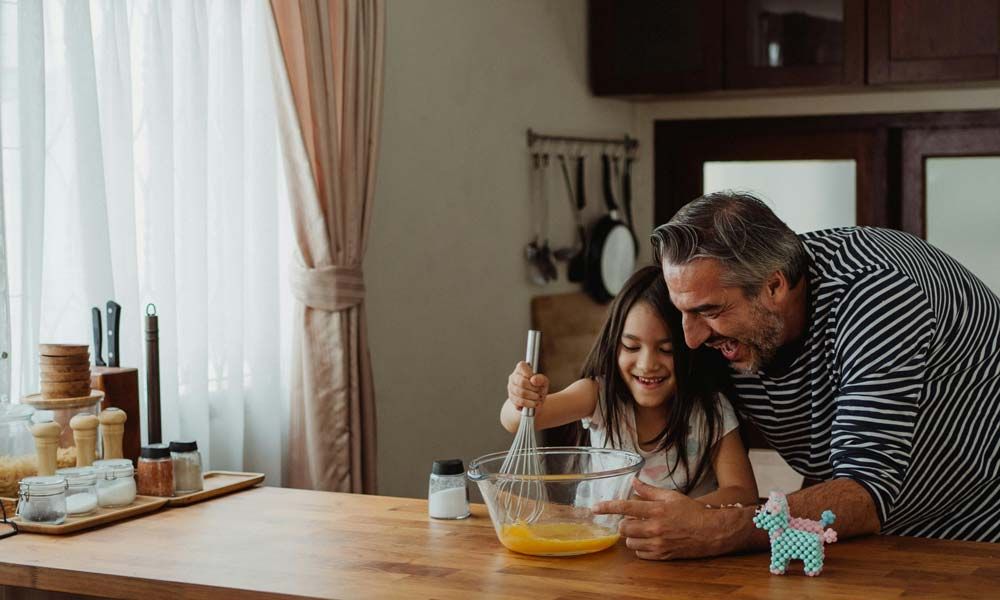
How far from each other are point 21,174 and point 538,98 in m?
2.01

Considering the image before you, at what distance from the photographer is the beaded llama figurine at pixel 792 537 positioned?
1558mm

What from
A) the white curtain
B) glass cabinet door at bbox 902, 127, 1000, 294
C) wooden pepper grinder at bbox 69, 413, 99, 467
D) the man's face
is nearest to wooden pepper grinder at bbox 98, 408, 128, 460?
wooden pepper grinder at bbox 69, 413, 99, 467

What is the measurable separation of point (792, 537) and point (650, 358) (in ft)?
1.70

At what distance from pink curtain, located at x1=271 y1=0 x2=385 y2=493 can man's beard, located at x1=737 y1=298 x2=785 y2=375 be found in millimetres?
1184

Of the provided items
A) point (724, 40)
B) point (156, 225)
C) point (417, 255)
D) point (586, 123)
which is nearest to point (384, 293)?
point (417, 255)

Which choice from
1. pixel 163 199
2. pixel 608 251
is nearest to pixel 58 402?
pixel 163 199

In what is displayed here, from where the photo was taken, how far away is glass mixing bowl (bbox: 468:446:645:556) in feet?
5.54

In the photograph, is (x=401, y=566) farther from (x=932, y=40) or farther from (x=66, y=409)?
(x=932, y=40)

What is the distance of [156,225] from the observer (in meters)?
2.48

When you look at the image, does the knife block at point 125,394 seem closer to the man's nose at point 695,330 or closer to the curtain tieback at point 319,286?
the curtain tieback at point 319,286

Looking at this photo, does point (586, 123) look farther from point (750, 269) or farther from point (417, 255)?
point (750, 269)

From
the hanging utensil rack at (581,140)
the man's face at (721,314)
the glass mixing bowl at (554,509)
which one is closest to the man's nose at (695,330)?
the man's face at (721,314)

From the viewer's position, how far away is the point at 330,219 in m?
2.78

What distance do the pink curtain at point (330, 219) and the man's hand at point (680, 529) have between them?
1.27 metres
